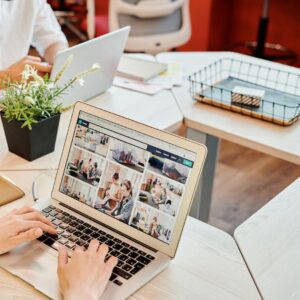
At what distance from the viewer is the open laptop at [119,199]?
114cm

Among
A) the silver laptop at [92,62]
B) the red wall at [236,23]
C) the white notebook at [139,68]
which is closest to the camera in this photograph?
the silver laptop at [92,62]

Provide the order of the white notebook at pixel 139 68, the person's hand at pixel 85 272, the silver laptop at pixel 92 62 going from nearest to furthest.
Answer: the person's hand at pixel 85 272 → the silver laptop at pixel 92 62 → the white notebook at pixel 139 68

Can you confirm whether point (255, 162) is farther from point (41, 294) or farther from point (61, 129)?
point (41, 294)

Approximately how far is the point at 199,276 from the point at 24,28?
1450 millimetres

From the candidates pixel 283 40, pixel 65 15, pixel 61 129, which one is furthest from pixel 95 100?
pixel 65 15

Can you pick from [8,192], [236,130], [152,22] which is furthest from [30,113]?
[152,22]

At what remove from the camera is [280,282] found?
1.14 meters

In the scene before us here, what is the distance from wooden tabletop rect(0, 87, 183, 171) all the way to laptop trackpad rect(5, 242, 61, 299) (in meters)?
0.39

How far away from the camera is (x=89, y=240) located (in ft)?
3.99

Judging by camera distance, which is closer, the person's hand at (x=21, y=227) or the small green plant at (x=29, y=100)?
the person's hand at (x=21, y=227)

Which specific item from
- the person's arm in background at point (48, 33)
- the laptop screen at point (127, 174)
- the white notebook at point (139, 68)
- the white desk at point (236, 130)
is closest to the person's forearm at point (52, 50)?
the person's arm in background at point (48, 33)

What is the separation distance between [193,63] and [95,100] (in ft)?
1.80

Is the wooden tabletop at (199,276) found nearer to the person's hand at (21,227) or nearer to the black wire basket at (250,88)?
the person's hand at (21,227)

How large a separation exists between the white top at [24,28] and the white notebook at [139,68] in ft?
1.05
